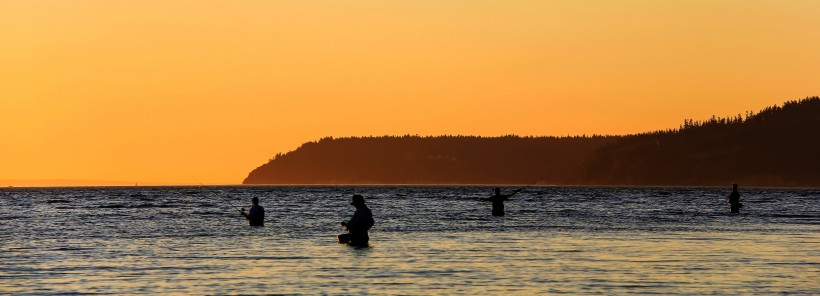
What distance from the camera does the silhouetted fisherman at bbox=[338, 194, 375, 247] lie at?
45.0 meters

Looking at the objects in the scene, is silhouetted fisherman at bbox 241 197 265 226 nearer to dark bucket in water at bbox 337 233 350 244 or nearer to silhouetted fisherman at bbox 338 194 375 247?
dark bucket in water at bbox 337 233 350 244

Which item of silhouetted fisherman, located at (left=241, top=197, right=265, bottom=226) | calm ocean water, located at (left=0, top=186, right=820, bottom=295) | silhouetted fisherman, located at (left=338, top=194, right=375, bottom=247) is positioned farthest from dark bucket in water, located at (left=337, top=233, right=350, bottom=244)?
silhouetted fisherman, located at (left=241, top=197, right=265, bottom=226)

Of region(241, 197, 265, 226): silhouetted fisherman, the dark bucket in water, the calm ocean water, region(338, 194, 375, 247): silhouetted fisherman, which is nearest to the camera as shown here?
the calm ocean water

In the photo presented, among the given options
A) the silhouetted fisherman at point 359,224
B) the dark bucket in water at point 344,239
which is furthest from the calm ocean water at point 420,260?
the silhouetted fisherman at point 359,224

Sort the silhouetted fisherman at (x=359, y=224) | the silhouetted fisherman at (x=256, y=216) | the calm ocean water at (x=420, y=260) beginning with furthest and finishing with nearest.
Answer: the silhouetted fisherman at (x=256, y=216), the silhouetted fisherman at (x=359, y=224), the calm ocean water at (x=420, y=260)

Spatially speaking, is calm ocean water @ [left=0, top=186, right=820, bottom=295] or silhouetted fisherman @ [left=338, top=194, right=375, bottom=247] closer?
calm ocean water @ [left=0, top=186, right=820, bottom=295]

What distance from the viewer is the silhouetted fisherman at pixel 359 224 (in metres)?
45.0

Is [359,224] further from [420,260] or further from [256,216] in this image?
[256,216]

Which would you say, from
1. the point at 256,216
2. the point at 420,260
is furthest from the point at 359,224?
the point at 256,216

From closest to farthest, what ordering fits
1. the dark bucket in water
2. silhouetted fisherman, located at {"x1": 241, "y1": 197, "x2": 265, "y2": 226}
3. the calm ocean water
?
1. the calm ocean water
2. the dark bucket in water
3. silhouetted fisherman, located at {"x1": 241, "y1": 197, "x2": 265, "y2": 226}

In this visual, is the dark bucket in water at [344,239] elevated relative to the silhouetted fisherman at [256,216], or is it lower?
lower

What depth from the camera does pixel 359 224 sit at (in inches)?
1818

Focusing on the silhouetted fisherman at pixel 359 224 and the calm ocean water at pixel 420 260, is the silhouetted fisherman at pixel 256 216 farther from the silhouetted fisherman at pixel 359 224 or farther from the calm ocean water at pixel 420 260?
the silhouetted fisherman at pixel 359 224

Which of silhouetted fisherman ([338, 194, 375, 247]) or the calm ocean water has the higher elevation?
silhouetted fisherman ([338, 194, 375, 247])
